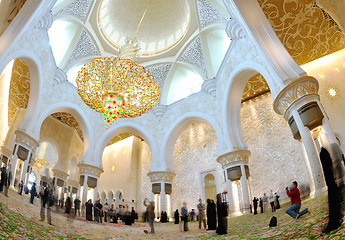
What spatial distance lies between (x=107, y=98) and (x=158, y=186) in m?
3.38

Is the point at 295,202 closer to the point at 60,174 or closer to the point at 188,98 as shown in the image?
the point at 188,98

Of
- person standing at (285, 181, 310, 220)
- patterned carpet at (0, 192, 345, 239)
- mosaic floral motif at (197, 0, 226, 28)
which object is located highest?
mosaic floral motif at (197, 0, 226, 28)

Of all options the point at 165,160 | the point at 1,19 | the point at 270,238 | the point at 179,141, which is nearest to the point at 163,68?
the point at 179,141

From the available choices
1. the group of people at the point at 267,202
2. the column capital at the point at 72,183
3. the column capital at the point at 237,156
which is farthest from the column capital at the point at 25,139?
the group of people at the point at 267,202

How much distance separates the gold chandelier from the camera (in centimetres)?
647

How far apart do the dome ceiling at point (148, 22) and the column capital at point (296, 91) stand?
5556 millimetres

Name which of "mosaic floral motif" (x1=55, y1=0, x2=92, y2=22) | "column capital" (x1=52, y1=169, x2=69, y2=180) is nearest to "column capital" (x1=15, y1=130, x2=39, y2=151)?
"column capital" (x1=52, y1=169, x2=69, y2=180)

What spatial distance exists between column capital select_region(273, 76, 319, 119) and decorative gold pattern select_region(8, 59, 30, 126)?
6485 mm

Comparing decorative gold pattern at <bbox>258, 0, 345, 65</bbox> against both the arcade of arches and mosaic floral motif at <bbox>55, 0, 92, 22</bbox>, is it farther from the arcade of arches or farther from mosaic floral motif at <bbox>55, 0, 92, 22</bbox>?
mosaic floral motif at <bbox>55, 0, 92, 22</bbox>

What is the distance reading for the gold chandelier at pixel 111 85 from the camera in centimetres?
647

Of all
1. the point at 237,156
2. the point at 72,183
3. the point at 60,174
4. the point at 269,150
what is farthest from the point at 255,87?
the point at 72,183

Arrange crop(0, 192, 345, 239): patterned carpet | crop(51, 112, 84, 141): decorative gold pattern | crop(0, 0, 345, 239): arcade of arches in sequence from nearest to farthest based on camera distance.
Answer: crop(0, 192, 345, 239): patterned carpet, crop(0, 0, 345, 239): arcade of arches, crop(51, 112, 84, 141): decorative gold pattern

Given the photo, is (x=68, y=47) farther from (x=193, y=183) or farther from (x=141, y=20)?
(x=193, y=183)

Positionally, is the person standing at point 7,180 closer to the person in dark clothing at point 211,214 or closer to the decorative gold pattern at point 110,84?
the decorative gold pattern at point 110,84
